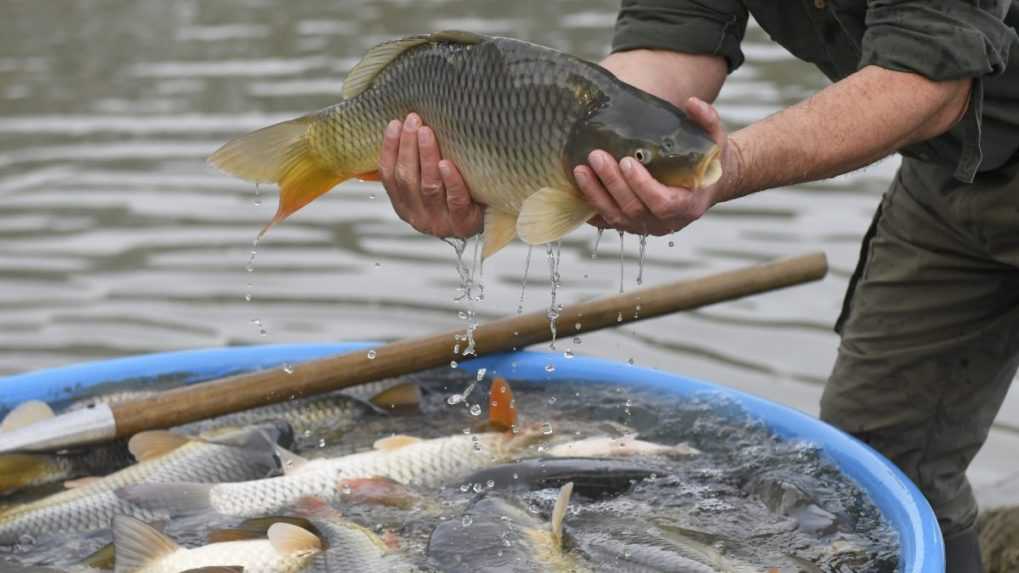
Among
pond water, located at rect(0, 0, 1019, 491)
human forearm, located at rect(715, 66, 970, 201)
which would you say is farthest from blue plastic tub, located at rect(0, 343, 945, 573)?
human forearm, located at rect(715, 66, 970, 201)

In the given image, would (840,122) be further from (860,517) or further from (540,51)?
(860,517)

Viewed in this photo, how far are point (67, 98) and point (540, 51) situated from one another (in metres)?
7.88

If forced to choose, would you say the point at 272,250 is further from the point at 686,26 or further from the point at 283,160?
the point at 283,160

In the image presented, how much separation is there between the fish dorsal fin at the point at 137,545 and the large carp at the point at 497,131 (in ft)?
2.30

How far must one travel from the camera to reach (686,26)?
3.69 metres

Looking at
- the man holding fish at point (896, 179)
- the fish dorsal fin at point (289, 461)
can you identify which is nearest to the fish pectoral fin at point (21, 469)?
the fish dorsal fin at point (289, 461)

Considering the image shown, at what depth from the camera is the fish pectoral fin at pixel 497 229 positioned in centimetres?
296

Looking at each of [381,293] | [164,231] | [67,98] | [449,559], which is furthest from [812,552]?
[67,98]

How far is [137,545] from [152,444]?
65 centimetres

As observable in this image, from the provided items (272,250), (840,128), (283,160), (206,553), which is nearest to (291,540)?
(206,553)

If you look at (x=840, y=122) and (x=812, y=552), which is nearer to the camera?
(x=840, y=122)

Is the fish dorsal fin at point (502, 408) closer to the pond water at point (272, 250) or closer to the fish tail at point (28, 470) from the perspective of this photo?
the pond water at point (272, 250)

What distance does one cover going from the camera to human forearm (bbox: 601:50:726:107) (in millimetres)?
3658

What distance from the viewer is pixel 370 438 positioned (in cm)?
409
